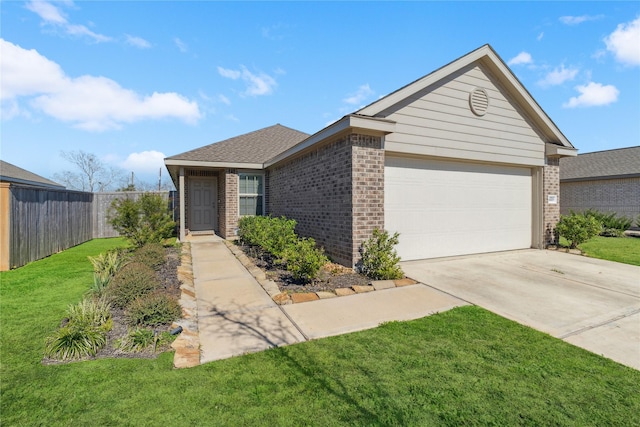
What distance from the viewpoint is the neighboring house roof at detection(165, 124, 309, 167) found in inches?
444

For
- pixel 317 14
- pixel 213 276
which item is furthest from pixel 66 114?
pixel 213 276

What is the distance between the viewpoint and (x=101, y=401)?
7.47 feet

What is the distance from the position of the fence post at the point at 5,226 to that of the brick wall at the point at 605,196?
21.5 metres

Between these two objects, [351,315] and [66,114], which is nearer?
[351,315]

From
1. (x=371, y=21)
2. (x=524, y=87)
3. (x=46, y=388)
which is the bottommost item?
(x=46, y=388)

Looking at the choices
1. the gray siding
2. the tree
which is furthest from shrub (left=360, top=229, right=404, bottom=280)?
the tree

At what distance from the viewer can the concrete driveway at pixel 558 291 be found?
11.2ft

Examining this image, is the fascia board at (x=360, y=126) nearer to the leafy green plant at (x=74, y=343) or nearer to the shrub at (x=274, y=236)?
the shrub at (x=274, y=236)

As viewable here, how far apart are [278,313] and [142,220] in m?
6.66

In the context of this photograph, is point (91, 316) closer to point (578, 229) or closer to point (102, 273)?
point (102, 273)

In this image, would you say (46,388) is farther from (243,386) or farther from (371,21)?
(371,21)

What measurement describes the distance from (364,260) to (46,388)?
4.87 metres

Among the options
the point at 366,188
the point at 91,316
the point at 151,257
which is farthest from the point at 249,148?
the point at 91,316

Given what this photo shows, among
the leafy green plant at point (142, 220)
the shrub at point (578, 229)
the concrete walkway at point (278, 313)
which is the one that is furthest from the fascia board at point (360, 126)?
the shrub at point (578, 229)
